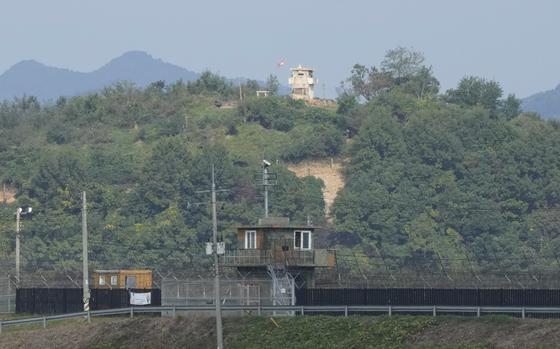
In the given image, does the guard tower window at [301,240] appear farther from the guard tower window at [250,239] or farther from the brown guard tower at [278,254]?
the guard tower window at [250,239]

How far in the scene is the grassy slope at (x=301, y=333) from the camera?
216 ft

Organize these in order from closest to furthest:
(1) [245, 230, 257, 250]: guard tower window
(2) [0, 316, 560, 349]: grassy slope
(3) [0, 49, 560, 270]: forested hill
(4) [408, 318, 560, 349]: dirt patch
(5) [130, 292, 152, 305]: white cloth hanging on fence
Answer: (4) [408, 318, 560, 349]: dirt patch < (2) [0, 316, 560, 349]: grassy slope < (1) [245, 230, 257, 250]: guard tower window < (5) [130, 292, 152, 305]: white cloth hanging on fence < (3) [0, 49, 560, 270]: forested hill

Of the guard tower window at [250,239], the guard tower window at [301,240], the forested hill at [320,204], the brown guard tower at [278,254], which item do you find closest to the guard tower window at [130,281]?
the brown guard tower at [278,254]

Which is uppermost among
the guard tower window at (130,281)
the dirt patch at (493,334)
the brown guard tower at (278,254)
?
the brown guard tower at (278,254)

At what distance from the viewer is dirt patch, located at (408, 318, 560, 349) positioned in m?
64.1

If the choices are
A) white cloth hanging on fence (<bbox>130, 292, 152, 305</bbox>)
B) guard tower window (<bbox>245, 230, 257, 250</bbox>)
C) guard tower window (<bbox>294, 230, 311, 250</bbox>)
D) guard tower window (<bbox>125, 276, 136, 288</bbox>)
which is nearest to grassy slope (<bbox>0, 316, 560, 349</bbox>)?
white cloth hanging on fence (<bbox>130, 292, 152, 305</bbox>)

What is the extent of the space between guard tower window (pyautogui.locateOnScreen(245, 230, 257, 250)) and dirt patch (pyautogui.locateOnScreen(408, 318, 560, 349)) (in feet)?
66.5

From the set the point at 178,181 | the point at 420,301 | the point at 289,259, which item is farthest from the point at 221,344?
the point at 178,181

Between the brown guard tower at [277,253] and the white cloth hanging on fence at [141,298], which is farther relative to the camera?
the white cloth hanging on fence at [141,298]

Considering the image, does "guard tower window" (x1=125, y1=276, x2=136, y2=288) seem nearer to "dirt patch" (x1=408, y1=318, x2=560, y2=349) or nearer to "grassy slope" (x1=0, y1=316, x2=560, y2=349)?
"grassy slope" (x1=0, y1=316, x2=560, y2=349)

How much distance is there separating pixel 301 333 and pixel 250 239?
54.5 feet

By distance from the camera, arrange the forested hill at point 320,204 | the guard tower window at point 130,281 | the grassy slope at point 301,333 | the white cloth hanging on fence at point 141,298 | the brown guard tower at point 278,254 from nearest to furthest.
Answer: the grassy slope at point 301,333 → the brown guard tower at point 278,254 → the white cloth hanging on fence at point 141,298 → the guard tower window at point 130,281 → the forested hill at point 320,204

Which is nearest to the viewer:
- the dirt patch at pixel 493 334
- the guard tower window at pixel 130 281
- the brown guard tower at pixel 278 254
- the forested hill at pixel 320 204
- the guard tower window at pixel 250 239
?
the dirt patch at pixel 493 334

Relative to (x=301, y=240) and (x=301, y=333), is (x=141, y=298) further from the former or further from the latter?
(x=301, y=333)
